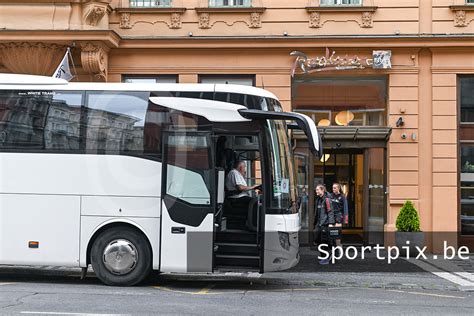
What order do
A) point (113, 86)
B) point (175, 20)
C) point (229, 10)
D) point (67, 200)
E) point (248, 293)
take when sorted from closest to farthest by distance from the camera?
1. point (248, 293)
2. point (67, 200)
3. point (113, 86)
4. point (229, 10)
5. point (175, 20)

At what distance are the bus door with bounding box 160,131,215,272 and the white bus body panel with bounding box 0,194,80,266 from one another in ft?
5.44

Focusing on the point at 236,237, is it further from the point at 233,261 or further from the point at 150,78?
the point at 150,78

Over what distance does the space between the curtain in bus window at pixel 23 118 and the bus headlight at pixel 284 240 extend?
4.49 m

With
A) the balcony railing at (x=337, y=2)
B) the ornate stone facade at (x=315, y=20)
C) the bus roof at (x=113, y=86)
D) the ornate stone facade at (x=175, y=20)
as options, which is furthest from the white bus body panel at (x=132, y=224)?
the balcony railing at (x=337, y=2)

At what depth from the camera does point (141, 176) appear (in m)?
11.3

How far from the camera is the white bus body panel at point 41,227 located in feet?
37.8

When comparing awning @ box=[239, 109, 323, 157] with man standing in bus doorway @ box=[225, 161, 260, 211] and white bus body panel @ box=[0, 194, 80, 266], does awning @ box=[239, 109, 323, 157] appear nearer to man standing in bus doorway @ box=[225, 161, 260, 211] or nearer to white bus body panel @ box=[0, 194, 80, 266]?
man standing in bus doorway @ box=[225, 161, 260, 211]

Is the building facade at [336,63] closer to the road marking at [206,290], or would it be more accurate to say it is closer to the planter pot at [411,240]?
the planter pot at [411,240]

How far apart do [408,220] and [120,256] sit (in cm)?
848

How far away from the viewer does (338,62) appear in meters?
17.9

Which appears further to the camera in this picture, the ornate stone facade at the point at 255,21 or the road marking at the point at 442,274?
the ornate stone facade at the point at 255,21

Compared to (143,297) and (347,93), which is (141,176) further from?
(347,93)

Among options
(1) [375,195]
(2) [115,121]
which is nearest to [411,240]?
(1) [375,195]

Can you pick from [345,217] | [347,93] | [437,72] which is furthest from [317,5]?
[345,217]
